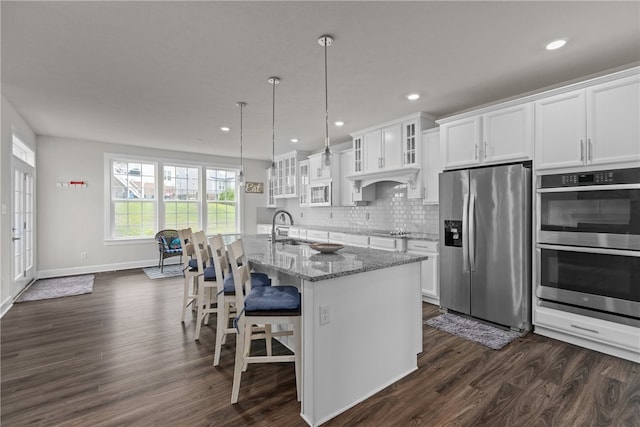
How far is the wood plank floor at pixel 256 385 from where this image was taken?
1.90 m

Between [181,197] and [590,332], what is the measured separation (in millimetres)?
7225

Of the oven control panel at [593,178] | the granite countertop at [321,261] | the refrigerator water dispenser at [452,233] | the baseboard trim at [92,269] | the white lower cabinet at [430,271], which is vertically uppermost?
the oven control panel at [593,178]

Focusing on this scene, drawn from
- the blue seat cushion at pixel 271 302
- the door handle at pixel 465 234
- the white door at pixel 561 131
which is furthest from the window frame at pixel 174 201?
the white door at pixel 561 131

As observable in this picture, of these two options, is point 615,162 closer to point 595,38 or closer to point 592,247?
point 592,247

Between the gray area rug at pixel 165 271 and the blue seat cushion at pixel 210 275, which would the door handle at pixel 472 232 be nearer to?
the blue seat cushion at pixel 210 275

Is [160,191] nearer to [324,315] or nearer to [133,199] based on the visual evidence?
[133,199]

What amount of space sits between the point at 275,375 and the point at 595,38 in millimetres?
3694

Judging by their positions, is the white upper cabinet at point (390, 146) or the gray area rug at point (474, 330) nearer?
the gray area rug at point (474, 330)

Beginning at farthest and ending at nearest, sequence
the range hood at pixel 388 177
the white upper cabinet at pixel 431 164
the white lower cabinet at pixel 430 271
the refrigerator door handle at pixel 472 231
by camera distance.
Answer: the range hood at pixel 388 177 → the white upper cabinet at pixel 431 164 → the white lower cabinet at pixel 430 271 → the refrigerator door handle at pixel 472 231

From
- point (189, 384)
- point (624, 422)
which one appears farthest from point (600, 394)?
point (189, 384)

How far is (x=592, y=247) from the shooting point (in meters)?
2.67

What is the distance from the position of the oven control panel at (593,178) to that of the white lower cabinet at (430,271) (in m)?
1.42

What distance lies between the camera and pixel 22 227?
4754mm

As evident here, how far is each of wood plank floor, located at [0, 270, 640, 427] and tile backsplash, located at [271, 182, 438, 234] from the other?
1936 millimetres
